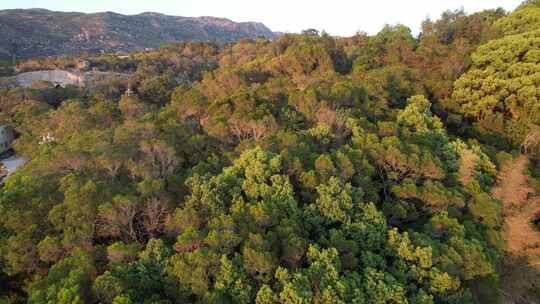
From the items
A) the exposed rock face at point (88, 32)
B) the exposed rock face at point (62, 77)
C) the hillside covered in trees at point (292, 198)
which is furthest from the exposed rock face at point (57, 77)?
the exposed rock face at point (88, 32)

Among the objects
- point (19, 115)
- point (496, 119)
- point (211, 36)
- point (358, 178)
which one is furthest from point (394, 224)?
point (211, 36)

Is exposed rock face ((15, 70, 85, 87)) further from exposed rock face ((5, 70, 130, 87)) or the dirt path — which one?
the dirt path

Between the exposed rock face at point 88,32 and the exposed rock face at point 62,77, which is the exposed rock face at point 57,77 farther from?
the exposed rock face at point 88,32

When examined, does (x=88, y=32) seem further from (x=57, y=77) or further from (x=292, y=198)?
(x=292, y=198)

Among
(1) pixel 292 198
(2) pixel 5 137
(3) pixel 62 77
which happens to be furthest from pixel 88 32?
(1) pixel 292 198

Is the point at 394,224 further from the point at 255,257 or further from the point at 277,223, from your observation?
the point at 255,257
